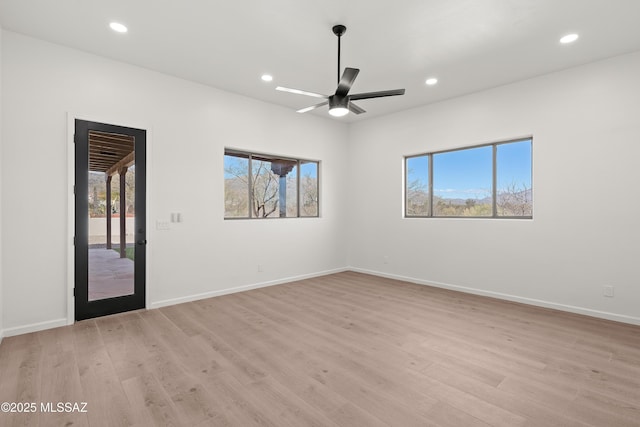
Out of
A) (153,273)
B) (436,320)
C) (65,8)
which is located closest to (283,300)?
(153,273)

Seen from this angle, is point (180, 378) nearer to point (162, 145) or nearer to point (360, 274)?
point (162, 145)

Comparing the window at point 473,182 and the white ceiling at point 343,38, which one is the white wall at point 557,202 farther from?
the white ceiling at point 343,38

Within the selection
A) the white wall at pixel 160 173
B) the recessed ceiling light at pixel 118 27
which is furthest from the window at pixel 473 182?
the recessed ceiling light at pixel 118 27

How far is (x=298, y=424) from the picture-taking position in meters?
1.93

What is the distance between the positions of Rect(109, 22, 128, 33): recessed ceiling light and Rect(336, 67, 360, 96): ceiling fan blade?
2.30 m

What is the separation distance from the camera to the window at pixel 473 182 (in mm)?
4707

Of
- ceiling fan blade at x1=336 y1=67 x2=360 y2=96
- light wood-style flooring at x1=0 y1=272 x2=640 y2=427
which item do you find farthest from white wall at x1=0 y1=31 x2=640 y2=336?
ceiling fan blade at x1=336 y1=67 x2=360 y2=96

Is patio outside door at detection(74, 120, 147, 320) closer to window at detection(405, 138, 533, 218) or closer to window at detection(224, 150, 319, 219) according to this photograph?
window at detection(224, 150, 319, 219)

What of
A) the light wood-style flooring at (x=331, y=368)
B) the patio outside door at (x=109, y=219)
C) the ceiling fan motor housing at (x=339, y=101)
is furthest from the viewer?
the patio outside door at (x=109, y=219)

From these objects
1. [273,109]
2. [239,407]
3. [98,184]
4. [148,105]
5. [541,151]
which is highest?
[273,109]

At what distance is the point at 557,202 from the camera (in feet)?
13.8

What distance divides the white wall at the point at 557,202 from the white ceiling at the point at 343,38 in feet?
1.29

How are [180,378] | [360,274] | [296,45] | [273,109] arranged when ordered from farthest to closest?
1. [360,274]
2. [273,109]
3. [296,45]
4. [180,378]

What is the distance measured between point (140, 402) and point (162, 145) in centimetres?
322
